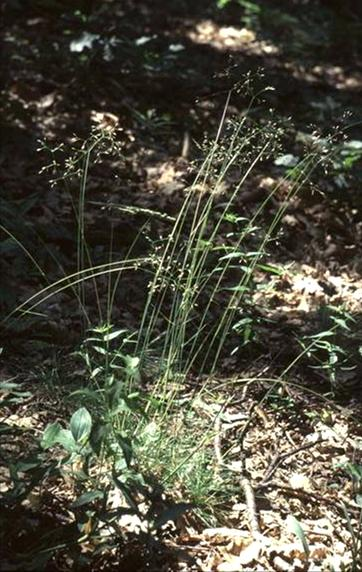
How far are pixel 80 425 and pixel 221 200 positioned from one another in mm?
2836

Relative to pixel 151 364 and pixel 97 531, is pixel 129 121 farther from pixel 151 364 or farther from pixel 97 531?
pixel 97 531

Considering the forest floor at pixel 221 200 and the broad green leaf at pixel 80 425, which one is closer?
the broad green leaf at pixel 80 425

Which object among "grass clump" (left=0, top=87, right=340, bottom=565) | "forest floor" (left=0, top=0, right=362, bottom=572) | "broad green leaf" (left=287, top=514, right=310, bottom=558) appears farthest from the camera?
"forest floor" (left=0, top=0, right=362, bottom=572)

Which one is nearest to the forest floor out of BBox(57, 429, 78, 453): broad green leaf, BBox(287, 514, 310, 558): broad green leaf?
BBox(287, 514, 310, 558): broad green leaf

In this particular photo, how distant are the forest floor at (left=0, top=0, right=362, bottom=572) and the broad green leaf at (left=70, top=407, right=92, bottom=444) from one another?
0.26 metres

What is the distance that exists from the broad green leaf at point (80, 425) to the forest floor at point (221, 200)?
255 millimetres

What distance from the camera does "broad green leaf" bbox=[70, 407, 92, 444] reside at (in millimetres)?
2178

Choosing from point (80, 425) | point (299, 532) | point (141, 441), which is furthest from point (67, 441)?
point (299, 532)

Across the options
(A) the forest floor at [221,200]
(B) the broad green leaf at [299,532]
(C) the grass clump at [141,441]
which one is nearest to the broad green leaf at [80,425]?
(C) the grass clump at [141,441]

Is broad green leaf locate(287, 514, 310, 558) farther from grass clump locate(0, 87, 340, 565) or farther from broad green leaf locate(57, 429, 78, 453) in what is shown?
broad green leaf locate(57, 429, 78, 453)

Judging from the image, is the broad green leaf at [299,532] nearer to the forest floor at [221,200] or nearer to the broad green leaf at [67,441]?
the forest floor at [221,200]

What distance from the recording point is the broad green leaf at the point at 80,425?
2178mm

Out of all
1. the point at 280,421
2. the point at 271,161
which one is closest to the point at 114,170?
the point at 271,161

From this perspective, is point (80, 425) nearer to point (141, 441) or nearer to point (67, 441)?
point (67, 441)
